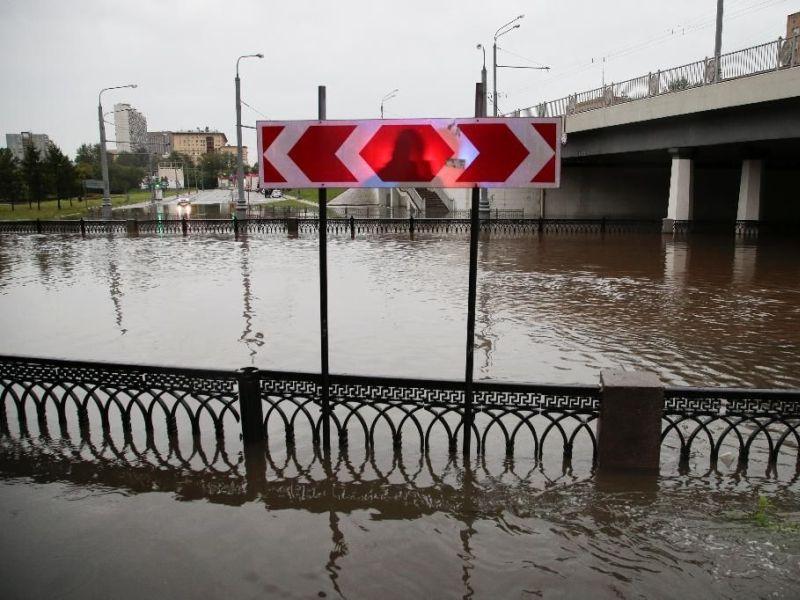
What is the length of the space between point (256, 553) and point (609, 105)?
3104 cm

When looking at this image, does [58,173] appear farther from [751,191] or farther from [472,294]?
[472,294]

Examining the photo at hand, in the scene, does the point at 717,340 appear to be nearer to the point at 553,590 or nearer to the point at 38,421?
the point at 553,590

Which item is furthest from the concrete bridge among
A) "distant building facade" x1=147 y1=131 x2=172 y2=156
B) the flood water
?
"distant building facade" x1=147 y1=131 x2=172 y2=156

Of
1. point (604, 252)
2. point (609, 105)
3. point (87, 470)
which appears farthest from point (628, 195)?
point (87, 470)

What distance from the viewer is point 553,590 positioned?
12.2 ft

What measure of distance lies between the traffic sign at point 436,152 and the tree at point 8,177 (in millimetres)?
62606

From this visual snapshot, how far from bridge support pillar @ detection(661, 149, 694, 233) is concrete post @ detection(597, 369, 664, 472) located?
29.1 meters

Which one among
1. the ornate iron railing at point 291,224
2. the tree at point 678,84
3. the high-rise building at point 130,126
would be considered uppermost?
the high-rise building at point 130,126

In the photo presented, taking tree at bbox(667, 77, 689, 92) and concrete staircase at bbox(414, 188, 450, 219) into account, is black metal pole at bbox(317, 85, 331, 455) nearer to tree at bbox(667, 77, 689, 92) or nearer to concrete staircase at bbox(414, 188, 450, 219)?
tree at bbox(667, 77, 689, 92)

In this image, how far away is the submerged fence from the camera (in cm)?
509

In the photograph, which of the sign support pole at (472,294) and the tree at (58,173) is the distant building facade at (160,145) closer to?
the tree at (58,173)

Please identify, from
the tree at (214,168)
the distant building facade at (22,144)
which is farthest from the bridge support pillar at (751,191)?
the tree at (214,168)

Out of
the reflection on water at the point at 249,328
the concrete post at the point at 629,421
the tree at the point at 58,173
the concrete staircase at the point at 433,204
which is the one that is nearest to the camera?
the concrete post at the point at 629,421

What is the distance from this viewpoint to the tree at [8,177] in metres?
56.6
